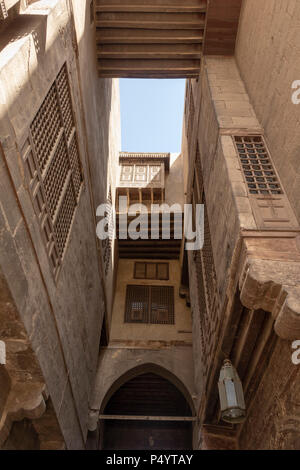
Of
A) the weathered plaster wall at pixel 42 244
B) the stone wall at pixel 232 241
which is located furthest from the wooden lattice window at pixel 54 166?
the stone wall at pixel 232 241

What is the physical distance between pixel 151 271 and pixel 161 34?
804cm

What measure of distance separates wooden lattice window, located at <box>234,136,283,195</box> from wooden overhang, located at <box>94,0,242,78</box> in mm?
3294

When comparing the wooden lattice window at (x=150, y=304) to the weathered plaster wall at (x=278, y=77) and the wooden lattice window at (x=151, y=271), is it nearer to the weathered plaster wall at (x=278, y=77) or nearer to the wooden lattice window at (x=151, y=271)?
the wooden lattice window at (x=151, y=271)

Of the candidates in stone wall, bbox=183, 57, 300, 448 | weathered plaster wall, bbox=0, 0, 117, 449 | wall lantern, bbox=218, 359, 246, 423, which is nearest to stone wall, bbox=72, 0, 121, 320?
weathered plaster wall, bbox=0, 0, 117, 449

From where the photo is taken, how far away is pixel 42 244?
13.2ft

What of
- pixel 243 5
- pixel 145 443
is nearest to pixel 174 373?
pixel 145 443

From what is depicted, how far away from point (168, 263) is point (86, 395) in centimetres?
715

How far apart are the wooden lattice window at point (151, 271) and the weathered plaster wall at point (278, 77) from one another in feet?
26.2

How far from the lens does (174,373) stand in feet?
29.9

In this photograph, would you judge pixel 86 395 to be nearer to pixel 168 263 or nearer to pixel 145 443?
pixel 145 443

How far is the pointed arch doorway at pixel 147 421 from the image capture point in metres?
9.93

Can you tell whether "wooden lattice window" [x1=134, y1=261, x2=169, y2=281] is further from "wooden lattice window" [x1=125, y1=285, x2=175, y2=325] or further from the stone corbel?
the stone corbel

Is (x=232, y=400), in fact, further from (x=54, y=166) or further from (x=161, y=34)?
(x=161, y=34)

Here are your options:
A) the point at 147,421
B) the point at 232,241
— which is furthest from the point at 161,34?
the point at 147,421
